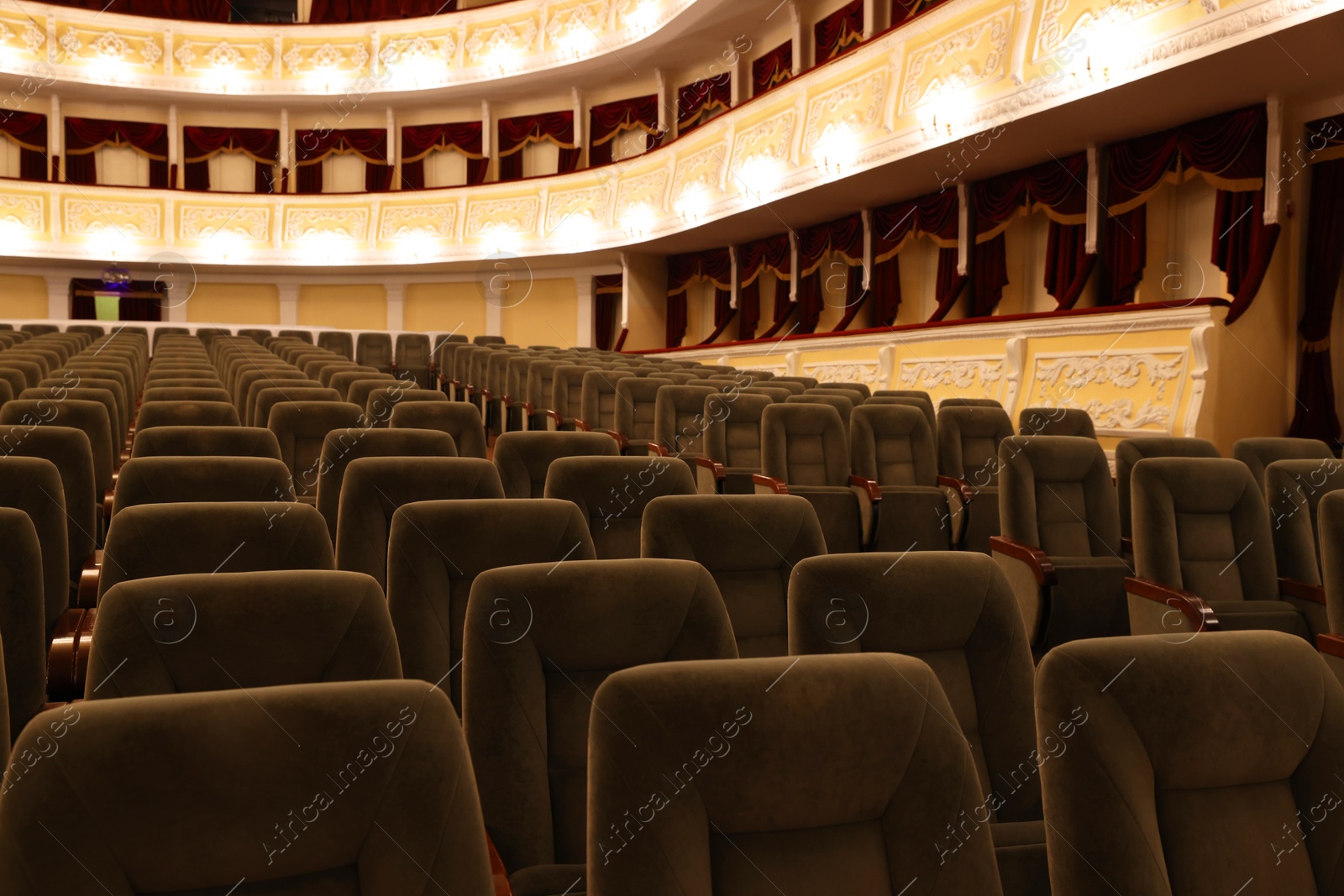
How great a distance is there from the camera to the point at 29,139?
32.6 ft

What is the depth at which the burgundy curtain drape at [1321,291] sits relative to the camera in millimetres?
3992

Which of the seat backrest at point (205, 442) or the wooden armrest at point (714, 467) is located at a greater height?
the seat backrest at point (205, 442)

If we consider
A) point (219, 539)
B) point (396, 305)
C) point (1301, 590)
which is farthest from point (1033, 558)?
point (396, 305)

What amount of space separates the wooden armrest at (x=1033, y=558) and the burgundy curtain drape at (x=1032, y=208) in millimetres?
3036

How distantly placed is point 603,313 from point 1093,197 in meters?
5.54

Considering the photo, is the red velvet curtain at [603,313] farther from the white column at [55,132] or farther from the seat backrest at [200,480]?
the seat backrest at [200,480]

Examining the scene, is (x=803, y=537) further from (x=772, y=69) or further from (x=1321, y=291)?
(x=772, y=69)

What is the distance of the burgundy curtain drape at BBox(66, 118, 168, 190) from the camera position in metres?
10.1

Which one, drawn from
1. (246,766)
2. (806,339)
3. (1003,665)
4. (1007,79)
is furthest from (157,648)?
(806,339)

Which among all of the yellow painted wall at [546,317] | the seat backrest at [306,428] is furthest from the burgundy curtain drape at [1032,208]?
the yellow painted wall at [546,317]

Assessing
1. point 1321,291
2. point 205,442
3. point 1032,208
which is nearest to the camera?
point 205,442

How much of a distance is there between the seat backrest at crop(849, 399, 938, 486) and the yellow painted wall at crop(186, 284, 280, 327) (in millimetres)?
8929

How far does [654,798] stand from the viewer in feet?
2.40

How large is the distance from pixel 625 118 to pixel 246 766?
9363 millimetres
